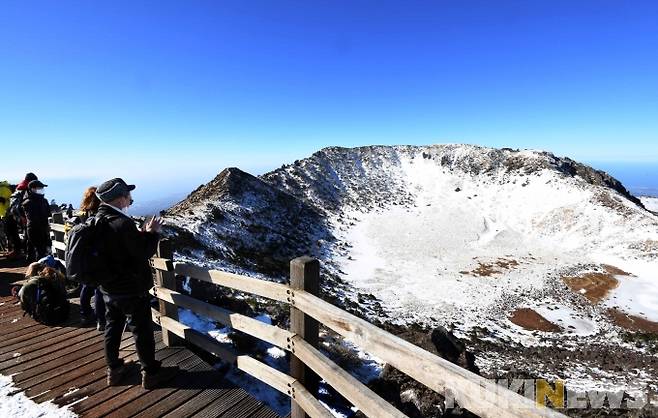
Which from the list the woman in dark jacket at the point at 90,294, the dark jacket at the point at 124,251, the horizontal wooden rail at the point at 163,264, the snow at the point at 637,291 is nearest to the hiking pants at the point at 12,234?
the woman in dark jacket at the point at 90,294

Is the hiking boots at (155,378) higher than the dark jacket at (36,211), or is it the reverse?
the dark jacket at (36,211)

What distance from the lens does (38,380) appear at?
17.5 ft

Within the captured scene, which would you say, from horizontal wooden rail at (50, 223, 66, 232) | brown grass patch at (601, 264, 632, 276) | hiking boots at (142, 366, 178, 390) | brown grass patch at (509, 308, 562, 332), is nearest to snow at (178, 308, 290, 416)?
hiking boots at (142, 366, 178, 390)

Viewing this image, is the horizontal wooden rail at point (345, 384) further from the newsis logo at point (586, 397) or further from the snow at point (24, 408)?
the newsis logo at point (586, 397)

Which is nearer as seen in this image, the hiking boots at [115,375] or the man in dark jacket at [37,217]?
the hiking boots at [115,375]

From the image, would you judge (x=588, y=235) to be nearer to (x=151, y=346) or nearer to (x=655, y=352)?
(x=655, y=352)

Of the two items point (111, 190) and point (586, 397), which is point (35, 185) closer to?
point (111, 190)

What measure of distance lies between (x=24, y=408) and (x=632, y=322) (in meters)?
26.5

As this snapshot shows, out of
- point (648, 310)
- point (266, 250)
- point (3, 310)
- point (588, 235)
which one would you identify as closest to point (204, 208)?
point (266, 250)

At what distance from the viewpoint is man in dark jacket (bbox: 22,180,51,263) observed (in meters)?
10.1

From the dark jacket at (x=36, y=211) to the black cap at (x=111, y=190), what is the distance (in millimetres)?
7620

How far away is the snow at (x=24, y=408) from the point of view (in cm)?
457

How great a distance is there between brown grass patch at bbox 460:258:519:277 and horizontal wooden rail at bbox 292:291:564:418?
86.8 feet

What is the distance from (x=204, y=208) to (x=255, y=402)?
78.5 ft
